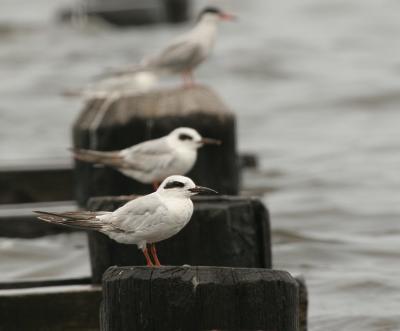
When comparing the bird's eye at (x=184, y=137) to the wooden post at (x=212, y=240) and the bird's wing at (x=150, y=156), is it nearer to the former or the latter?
the bird's wing at (x=150, y=156)

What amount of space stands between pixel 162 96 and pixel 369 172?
18.9 ft

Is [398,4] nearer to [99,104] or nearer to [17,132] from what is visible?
[17,132]

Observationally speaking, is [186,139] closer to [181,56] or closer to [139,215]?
[139,215]

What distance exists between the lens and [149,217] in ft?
20.3

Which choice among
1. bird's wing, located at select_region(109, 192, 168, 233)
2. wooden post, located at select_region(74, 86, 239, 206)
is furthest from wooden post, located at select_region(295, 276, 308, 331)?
wooden post, located at select_region(74, 86, 239, 206)

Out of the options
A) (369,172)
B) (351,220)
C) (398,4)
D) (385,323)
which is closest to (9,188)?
(351,220)

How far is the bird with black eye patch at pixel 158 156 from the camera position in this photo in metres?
8.35

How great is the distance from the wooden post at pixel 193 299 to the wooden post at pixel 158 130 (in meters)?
4.04

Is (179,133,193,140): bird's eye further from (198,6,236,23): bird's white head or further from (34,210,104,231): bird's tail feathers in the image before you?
(198,6,236,23): bird's white head

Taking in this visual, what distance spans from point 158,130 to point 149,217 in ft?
10.0

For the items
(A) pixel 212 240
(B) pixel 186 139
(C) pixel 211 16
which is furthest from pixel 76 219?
(C) pixel 211 16

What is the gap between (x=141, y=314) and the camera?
507 centimetres

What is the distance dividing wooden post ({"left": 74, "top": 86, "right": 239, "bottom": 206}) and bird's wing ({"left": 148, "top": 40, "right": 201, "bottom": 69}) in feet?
6.83

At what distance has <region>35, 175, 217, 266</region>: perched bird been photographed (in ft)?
20.2
